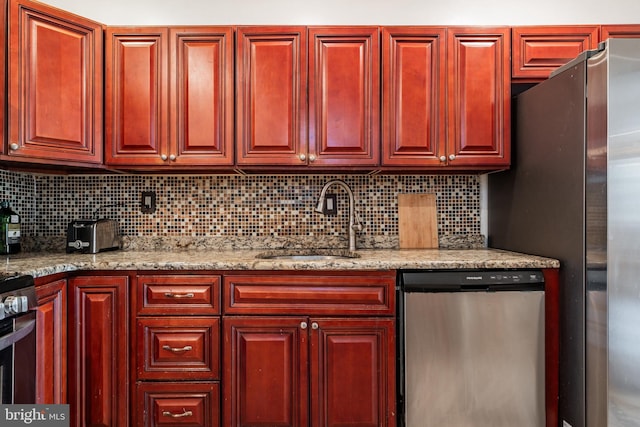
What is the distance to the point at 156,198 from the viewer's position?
7.32ft

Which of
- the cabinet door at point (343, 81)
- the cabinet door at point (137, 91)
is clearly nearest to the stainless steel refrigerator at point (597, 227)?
the cabinet door at point (343, 81)

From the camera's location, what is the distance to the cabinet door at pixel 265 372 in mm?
1624

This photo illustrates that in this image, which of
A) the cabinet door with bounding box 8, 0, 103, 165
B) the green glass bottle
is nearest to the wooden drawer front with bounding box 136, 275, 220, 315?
the cabinet door with bounding box 8, 0, 103, 165

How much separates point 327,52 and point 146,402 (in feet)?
6.00

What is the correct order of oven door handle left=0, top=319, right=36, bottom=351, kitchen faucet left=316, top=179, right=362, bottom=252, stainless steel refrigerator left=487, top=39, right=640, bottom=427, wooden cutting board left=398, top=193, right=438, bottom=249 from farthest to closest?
1. wooden cutting board left=398, top=193, right=438, bottom=249
2. kitchen faucet left=316, top=179, right=362, bottom=252
3. stainless steel refrigerator left=487, top=39, right=640, bottom=427
4. oven door handle left=0, top=319, right=36, bottom=351

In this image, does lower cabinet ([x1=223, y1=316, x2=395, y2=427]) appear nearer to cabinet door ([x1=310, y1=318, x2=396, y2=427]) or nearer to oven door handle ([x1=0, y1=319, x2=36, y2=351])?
cabinet door ([x1=310, y1=318, x2=396, y2=427])

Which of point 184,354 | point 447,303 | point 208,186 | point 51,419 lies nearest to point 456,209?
point 447,303

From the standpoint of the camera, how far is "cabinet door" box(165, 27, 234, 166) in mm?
1894

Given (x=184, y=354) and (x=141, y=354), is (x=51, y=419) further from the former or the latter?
(x=184, y=354)

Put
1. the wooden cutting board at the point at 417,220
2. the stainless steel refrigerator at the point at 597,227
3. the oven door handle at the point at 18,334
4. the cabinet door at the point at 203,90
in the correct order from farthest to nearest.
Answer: the wooden cutting board at the point at 417,220 < the cabinet door at the point at 203,90 < the stainless steel refrigerator at the point at 597,227 < the oven door handle at the point at 18,334

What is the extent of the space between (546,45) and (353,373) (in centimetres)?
188

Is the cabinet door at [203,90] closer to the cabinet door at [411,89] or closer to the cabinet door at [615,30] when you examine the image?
the cabinet door at [411,89]

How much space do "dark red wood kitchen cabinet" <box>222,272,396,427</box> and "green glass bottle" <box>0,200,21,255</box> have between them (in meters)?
1.28

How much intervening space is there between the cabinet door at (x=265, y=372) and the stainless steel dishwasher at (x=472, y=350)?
44 cm
